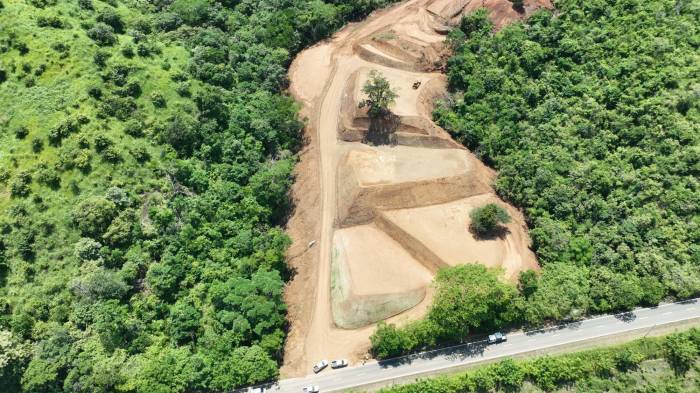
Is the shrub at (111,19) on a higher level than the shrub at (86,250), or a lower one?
higher

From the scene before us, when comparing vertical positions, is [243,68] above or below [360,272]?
above

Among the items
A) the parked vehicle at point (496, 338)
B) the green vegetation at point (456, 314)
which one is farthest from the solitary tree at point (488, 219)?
the parked vehicle at point (496, 338)

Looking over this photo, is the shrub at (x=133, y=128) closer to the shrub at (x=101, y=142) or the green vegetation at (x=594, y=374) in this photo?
the shrub at (x=101, y=142)

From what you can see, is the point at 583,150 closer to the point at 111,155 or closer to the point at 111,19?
the point at 111,155

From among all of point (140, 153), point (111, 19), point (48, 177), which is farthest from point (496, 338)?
point (111, 19)

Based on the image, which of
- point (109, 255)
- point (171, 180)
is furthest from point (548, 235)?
point (109, 255)

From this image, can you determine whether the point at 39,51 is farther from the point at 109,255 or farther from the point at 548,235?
the point at 548,235
